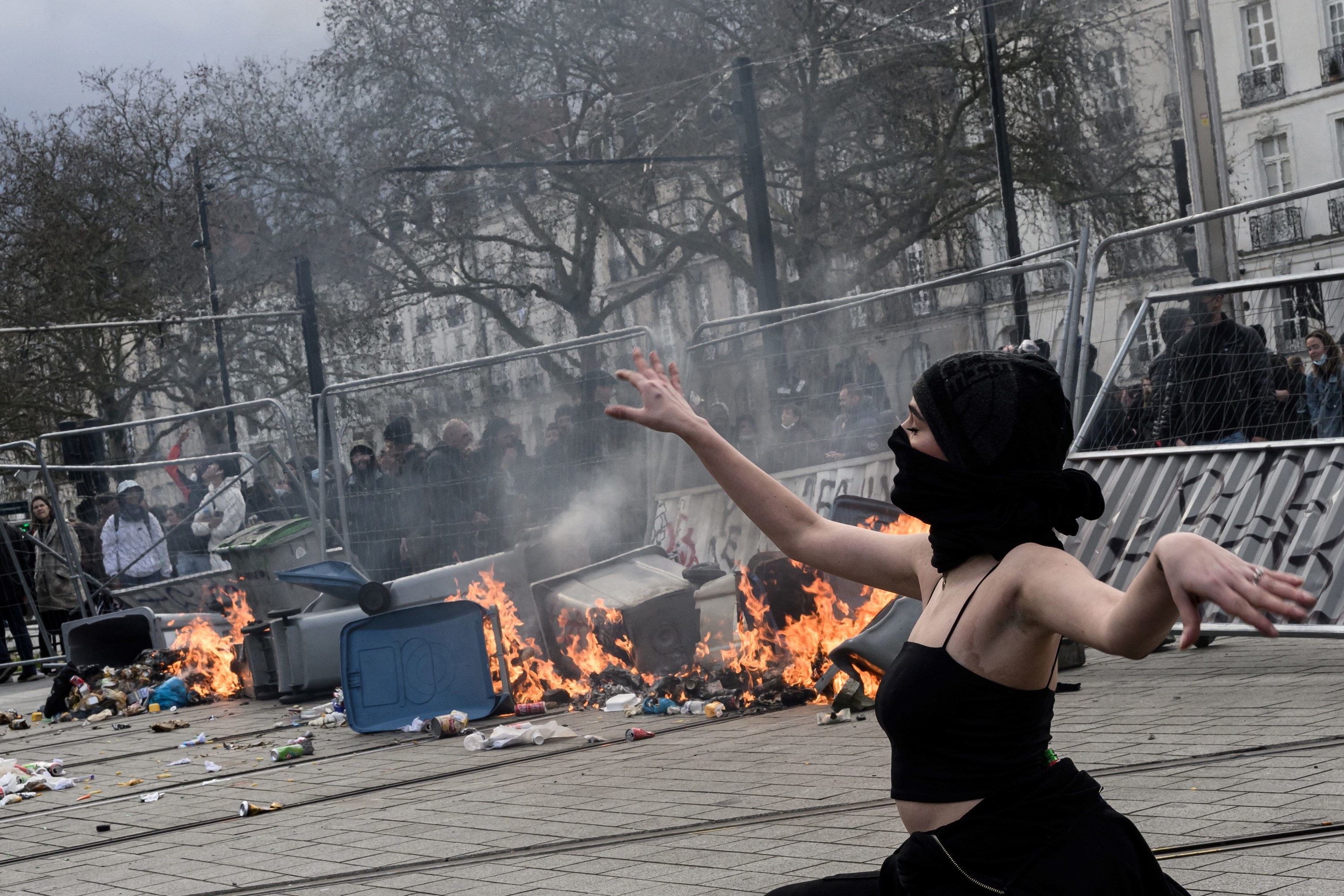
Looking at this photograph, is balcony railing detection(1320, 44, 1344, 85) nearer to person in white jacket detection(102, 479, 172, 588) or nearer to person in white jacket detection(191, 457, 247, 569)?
person in white jacket detection(191, 457, 247, 569)

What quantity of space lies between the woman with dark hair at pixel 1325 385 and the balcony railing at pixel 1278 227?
9.37 meters

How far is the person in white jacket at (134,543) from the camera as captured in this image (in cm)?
1551

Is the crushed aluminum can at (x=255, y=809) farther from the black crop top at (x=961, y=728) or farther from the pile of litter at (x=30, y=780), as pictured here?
the black crop top at (x=961, y=728)

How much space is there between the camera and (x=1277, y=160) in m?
45.0

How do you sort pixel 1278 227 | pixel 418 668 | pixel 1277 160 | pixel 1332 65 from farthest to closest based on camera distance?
pixel 1277 160 → pixel 1332 65 → pixel 1278 227 → pixel 418 668

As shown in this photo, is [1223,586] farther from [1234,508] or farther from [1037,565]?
→ [1234,508]

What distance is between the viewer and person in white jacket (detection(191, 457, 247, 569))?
15391mm

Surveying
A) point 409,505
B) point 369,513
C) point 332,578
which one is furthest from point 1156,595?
point 369,513

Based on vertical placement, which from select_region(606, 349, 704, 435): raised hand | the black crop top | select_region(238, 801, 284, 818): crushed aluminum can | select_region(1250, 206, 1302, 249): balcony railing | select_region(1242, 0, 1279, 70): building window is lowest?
select_region(238, 801, 284, 818): crushed aluminum can

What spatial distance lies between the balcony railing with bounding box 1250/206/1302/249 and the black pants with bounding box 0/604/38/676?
14958 millimetres

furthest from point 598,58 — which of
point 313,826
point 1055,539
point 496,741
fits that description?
point 1055,539

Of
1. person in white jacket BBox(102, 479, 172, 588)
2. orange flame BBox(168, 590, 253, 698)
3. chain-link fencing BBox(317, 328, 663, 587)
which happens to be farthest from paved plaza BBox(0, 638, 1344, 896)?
person in white jacket BBox(102, 479, 172, 588)

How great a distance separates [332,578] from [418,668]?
132 centimetres

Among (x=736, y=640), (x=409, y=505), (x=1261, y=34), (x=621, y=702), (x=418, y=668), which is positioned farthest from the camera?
(x=1261, y=34)
